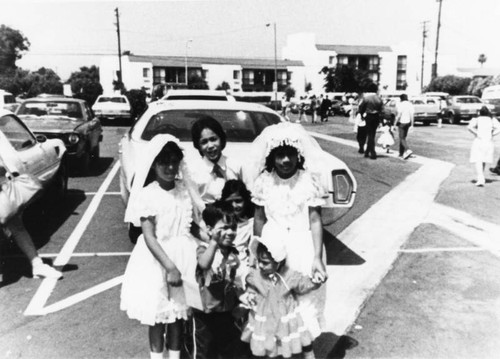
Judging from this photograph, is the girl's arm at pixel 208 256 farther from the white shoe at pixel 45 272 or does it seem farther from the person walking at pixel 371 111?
the person walking at pixel 371 111

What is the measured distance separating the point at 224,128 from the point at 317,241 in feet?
10.7

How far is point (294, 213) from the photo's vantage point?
3176 mm

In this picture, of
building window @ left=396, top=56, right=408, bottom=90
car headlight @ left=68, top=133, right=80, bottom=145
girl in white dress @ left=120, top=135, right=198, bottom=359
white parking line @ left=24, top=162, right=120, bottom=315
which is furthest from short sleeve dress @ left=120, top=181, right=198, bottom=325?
building window @ left=396, top=56, right=408, bottom=90

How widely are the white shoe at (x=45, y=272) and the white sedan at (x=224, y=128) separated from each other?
1028mm

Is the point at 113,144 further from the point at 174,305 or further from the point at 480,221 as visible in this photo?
the point at 174,305

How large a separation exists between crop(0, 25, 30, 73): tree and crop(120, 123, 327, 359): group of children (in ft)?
125

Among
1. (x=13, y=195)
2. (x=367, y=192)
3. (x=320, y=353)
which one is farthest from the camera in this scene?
(x=367, y=192)

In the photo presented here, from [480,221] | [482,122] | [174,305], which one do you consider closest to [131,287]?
[174,305]

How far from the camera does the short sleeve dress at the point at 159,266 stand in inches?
116

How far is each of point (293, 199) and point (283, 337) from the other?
2.61 feet

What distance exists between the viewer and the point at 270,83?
271 feet

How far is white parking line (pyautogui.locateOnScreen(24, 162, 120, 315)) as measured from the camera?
4204 millimetres

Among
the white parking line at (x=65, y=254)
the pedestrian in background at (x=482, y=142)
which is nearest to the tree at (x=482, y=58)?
the pedestrian in background at (x=482, y=142)

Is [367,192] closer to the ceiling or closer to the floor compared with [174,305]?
closer to the floor
